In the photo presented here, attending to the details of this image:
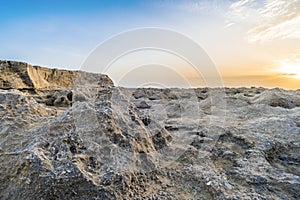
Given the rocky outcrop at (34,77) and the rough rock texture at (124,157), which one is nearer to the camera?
the rough rock texture at (124,157)

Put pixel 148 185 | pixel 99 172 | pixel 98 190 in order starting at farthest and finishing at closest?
1. pixel 148 185
2. pixel 99 172
3. pixel 98 190

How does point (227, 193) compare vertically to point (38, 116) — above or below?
below

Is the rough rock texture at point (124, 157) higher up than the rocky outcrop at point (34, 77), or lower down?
lower down

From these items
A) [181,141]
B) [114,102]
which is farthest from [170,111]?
[114,102]

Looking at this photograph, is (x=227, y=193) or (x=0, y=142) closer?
(x=227, y=193)

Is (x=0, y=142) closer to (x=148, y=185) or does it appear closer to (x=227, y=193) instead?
(x=148, y=185)

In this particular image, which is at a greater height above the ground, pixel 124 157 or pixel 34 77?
pixel 34 77

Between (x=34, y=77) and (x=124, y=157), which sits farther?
(x=34, y=77)

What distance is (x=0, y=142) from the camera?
2.75 metres

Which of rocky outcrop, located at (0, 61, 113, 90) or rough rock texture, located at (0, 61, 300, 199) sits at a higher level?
rocky outcrop, located at (0, 61, 113, 90)

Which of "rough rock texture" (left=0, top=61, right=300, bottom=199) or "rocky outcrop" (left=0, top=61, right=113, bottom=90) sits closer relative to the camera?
"rough rock texture" (left=0, top=61, right=300, bottom=199)

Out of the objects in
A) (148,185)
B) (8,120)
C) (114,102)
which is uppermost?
(114,102)

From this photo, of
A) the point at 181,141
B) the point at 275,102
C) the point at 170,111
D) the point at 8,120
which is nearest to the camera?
the point at 8,120

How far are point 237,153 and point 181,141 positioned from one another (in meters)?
0.91
